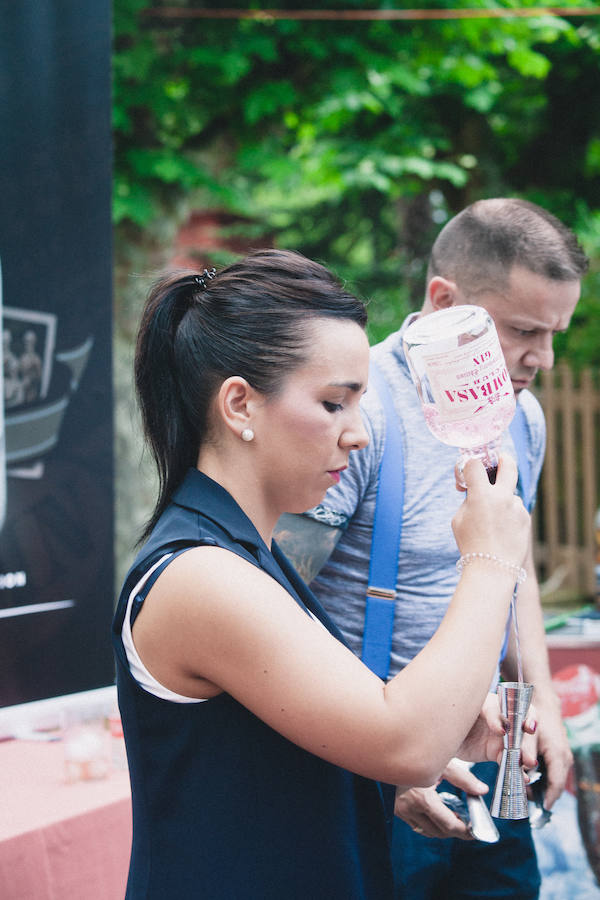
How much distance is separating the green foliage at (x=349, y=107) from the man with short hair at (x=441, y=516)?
284 cm

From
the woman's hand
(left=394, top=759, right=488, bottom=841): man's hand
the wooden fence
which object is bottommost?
the wooden fence

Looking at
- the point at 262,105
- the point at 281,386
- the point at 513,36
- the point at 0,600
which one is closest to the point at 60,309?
the point at 0,600

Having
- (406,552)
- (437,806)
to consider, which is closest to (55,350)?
(406,552)

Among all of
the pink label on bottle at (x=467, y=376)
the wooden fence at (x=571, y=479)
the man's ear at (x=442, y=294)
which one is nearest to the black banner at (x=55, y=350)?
the man's ear at (x=442, y=294)

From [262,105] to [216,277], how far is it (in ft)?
14.6

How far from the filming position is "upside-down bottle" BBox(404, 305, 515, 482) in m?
1.38

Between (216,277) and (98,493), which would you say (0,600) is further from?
(216,277)

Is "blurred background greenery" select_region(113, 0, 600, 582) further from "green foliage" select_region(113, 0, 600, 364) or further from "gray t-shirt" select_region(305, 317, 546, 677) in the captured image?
"gray t-shirt" select_region(305, 317, 546, 677)

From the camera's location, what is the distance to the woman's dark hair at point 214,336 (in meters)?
1.25

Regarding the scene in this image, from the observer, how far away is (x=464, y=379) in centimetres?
137

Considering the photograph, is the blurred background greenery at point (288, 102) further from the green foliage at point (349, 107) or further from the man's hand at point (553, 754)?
the man's hand at point (553, 754)

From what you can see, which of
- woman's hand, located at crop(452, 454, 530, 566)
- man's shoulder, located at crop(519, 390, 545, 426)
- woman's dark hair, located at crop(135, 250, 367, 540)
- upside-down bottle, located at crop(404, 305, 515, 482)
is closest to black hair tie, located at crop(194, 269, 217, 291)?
woman's dark hair, located at crop(135, 250, 367, 540)

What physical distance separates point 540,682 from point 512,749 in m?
0.61

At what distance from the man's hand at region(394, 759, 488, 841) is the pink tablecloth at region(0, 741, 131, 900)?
666 millimetres
